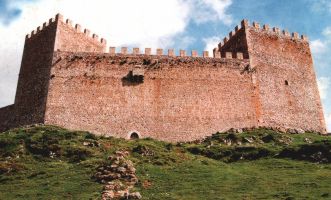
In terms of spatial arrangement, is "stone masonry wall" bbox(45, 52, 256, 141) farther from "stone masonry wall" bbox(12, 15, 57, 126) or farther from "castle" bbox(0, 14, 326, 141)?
"stone masonry wall" bbox(12, 15, 57, 126)

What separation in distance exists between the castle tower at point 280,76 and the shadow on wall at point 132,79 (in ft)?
30.0

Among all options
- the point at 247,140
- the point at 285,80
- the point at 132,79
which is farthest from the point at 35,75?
the point at 285,80

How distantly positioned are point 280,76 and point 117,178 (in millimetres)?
19972

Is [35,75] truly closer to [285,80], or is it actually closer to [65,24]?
[65,24]

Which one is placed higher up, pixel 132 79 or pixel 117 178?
pixel 132 79

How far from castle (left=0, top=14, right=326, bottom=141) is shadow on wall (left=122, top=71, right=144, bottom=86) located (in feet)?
0.25

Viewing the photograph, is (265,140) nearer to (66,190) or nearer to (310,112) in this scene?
(310,112)

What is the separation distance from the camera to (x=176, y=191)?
1842 cm

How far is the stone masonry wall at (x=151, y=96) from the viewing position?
31062mm

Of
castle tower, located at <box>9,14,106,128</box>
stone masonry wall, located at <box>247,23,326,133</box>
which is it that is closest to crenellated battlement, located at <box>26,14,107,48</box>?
castle tower, located at <box>9,14,106,128</box>

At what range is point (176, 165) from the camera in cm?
2312

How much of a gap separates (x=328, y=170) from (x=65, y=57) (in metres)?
21.2

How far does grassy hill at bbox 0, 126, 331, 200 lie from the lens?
18.4m

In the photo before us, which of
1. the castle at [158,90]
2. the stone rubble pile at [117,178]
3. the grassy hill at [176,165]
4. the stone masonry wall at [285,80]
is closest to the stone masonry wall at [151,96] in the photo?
the castle at [158,90]
